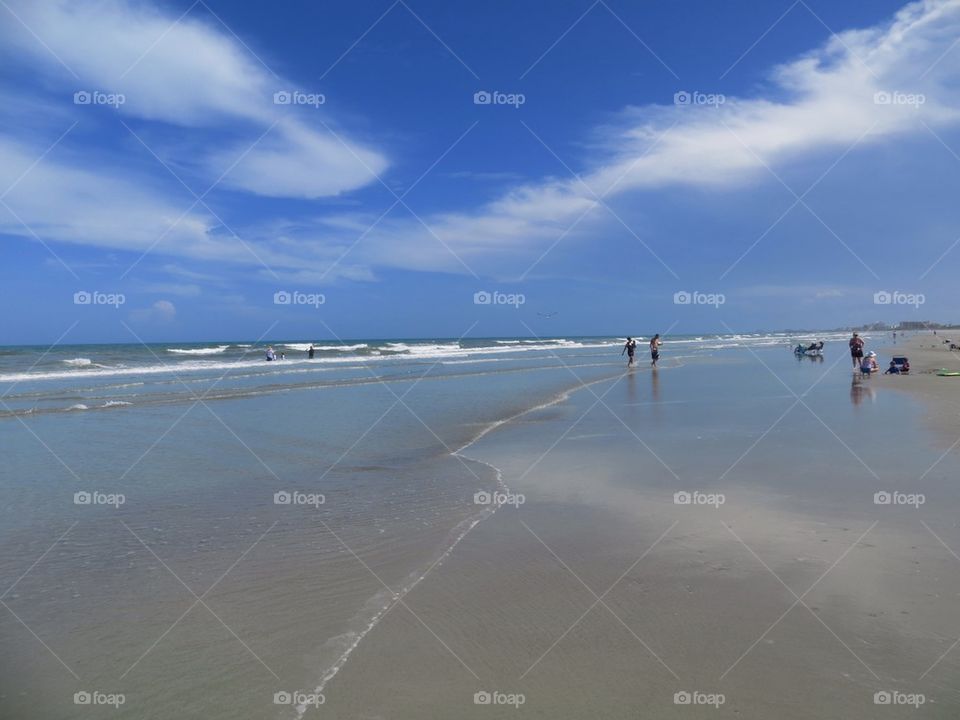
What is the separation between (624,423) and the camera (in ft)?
49.4

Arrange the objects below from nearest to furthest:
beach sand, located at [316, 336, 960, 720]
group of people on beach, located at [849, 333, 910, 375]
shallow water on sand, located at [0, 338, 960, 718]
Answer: beach sand, located at [316, 336, 960, 720], shallow water on sand, located at [0, 338, 960, 718], group of people on beach, located at [849, 333, 910, 375]

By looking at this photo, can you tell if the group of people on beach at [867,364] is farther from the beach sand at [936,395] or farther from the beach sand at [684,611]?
the beach sand at [684,611]

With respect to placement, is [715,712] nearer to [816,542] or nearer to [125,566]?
[816,542]

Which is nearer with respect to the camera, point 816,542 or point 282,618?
point 282,618

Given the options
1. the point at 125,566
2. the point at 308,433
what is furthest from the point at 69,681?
the point at 308,433

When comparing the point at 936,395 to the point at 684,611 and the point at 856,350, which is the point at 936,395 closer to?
the point at 856,350

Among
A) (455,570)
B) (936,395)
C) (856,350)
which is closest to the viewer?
(455,570)

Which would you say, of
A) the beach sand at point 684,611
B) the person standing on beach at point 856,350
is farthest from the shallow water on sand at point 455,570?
the person standing on beach at point 856,350

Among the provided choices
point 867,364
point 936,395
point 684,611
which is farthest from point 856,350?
point 684,611

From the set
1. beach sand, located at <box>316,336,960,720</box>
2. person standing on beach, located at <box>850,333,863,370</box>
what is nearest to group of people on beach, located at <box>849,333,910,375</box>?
person standing on beach, located at <box>850,333,863,370</box>

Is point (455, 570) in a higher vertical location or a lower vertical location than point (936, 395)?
lower

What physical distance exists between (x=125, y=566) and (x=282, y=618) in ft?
7.63

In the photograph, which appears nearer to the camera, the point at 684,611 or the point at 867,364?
the point at 684,611

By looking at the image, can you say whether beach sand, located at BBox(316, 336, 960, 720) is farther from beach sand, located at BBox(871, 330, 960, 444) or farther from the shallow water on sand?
beach sand, located at BBox(871, 330, 960, 444)
